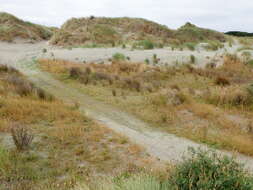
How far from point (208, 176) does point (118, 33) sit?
34.7 metres

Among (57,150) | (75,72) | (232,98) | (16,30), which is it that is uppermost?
(16,30)

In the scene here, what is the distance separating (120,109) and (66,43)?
22771 millimetres

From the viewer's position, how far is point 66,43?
29016 mm

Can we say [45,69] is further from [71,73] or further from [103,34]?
[103,34]

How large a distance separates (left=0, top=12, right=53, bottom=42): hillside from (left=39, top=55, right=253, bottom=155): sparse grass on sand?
2238cm

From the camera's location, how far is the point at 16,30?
34.7 meters

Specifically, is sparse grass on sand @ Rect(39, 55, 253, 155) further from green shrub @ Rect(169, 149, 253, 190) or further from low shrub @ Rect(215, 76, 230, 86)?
green shrub @ Rect(169, 149, 253, 190)

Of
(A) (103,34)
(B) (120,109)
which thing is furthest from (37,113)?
(A) (103,34)

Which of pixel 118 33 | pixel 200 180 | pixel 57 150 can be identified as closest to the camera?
pixel 200 180

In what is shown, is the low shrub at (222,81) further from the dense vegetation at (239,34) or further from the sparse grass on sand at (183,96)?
the dense vegetation at (239,34)

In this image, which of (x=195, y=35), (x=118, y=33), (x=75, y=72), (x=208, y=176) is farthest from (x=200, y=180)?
(x=195, y=35)

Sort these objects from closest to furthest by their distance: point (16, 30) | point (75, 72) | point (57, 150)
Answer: point (57, 150)
point (75, 72)
point (16, 30)

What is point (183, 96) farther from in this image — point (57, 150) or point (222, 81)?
point (57, 150)

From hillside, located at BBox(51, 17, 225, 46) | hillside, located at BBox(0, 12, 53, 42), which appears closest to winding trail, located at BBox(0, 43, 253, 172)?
hillside, located at BBox(51, 17, 225, 46)
